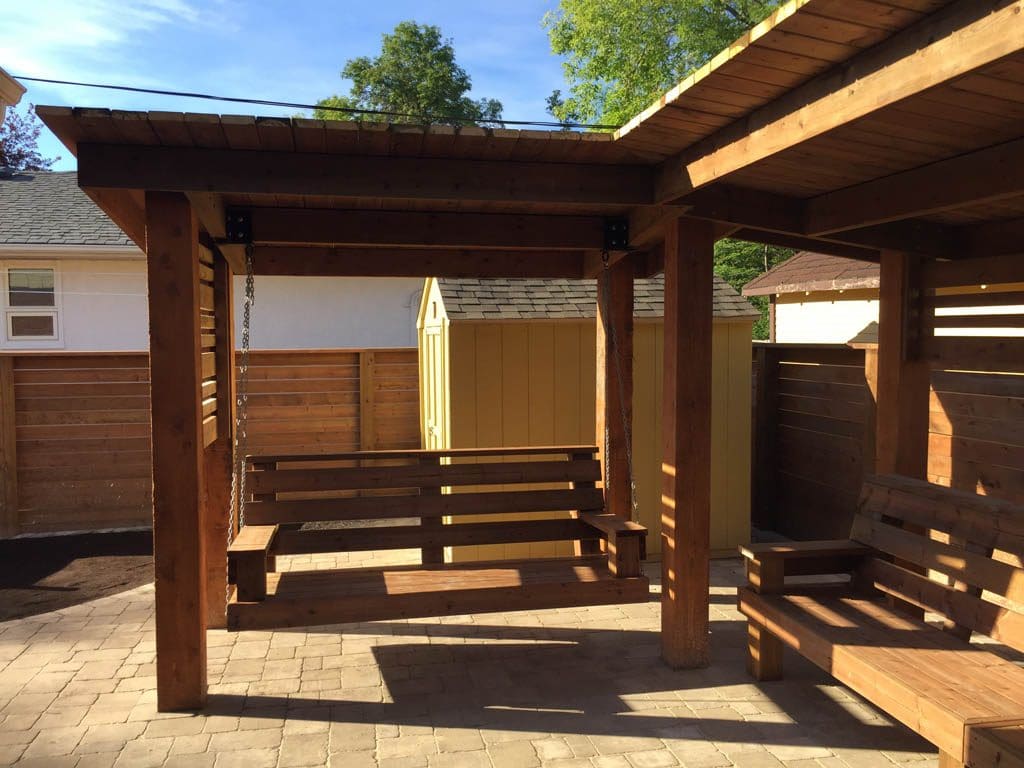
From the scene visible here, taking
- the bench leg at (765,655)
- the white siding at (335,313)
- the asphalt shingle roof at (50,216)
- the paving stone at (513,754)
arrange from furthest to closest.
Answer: the white siding at (335,313)
the asphalt shingle roof at (50,216)
the bench leg at (765,655)
the paving stone at (513,754)

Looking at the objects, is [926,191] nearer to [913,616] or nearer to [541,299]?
[913,616]

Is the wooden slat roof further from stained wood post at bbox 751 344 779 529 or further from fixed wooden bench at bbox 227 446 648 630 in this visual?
stained wood post at bbox 751 344 779 529

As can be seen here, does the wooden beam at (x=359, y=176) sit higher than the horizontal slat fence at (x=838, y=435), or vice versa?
the wooden beam at (x=359, y=176)

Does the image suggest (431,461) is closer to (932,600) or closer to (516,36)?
(932,600)

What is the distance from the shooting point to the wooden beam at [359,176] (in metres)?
3.77

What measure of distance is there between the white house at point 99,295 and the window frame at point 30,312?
0.01 metres

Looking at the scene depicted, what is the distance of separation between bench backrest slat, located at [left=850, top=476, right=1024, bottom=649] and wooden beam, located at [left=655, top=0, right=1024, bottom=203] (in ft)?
6.31

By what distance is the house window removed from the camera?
499 inches

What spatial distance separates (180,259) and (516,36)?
38624 mm

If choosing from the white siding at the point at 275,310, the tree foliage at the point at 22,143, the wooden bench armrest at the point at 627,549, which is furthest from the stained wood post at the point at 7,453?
the tree foliage at the point at 22,143

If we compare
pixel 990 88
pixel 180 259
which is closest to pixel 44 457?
pixel 180 259

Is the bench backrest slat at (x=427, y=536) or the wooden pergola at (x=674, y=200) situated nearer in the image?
the wooden pergola at (x=674, y=200)

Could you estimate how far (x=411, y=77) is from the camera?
34.0 meters

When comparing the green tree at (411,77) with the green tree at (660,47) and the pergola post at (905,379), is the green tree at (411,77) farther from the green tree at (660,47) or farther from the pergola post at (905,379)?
the pergola post at (905,379)
